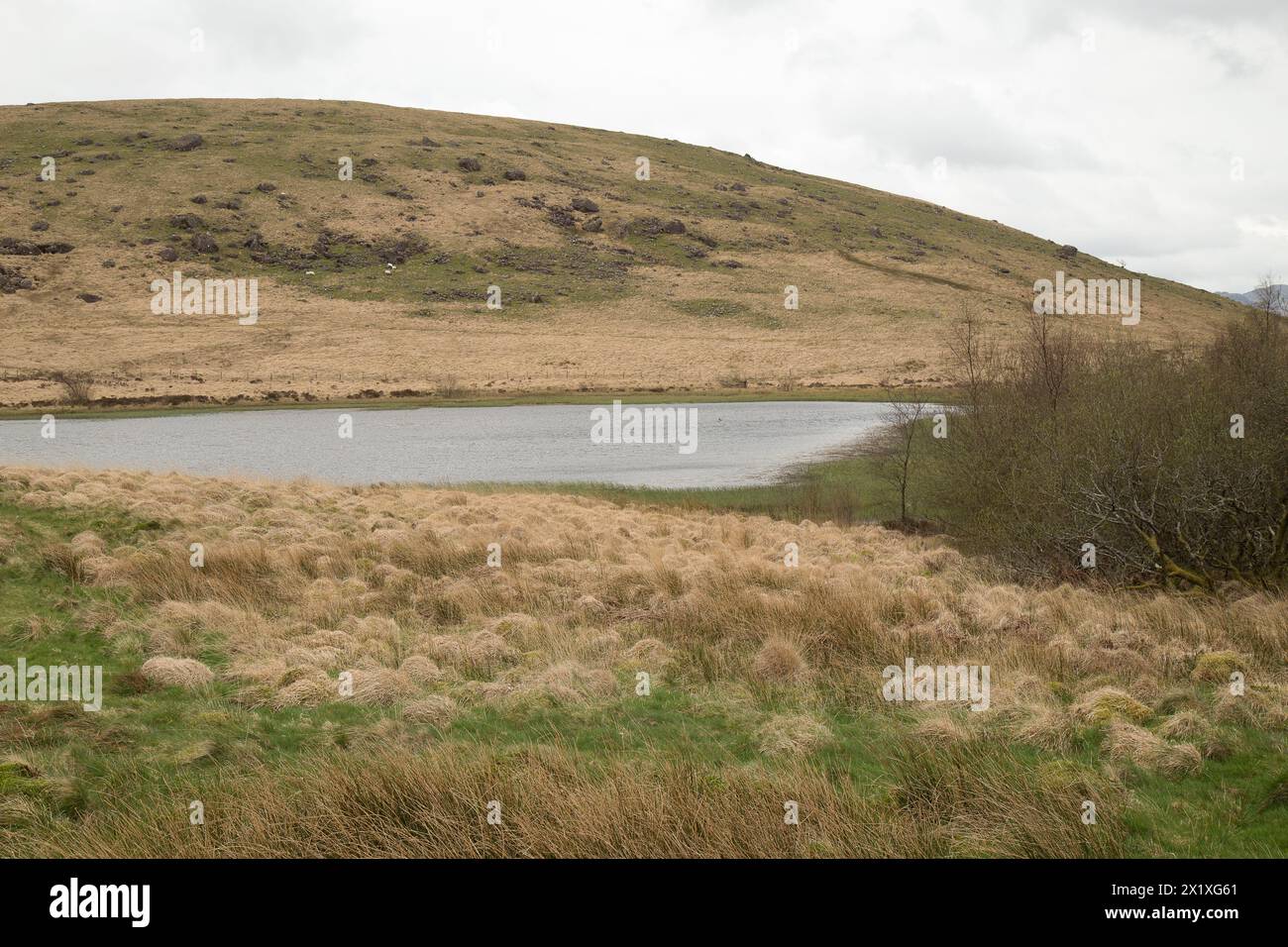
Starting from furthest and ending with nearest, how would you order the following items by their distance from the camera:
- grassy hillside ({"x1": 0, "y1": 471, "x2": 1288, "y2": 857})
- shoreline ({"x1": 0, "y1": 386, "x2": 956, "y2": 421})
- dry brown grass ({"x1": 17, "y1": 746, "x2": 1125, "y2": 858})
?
shoreline ({"x1": 0, "y1": 386, "x2": 956, "y2": 421}) < grassy hillside ({"x1": 0, "y1": 471, "x2": 1288, "y2": 857}) < dry brown grass ({"x1": 17, "y1": 746, "x2": 1125, "y2": 858})

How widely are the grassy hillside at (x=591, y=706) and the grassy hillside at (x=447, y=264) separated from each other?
2418 inches

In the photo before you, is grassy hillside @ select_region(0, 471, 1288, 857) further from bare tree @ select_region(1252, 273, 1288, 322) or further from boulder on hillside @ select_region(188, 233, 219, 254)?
boulder on hillside @ select_region(188, 233, 219, 254)

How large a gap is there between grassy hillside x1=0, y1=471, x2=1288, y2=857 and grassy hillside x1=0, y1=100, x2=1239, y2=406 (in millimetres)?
61419

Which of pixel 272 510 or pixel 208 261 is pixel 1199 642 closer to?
pixel 272 510

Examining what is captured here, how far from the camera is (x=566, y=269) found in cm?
11850

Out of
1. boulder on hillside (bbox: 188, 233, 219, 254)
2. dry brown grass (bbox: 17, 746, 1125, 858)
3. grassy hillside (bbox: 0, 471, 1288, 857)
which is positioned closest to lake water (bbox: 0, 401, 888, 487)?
grassy hillside (bbox: 0, 471, 1288, 857)

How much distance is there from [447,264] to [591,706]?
111705 millimetres

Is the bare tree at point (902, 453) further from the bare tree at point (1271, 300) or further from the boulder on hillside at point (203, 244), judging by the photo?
the boulder on hillside at point (203, 244)

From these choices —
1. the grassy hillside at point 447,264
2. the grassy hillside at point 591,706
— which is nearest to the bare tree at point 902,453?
the grassy hillside at point 591,706

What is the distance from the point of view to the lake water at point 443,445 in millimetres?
41062

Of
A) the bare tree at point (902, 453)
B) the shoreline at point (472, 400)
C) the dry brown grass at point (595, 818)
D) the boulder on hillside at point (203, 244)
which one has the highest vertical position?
the boulder on hillside at point (203, 244)

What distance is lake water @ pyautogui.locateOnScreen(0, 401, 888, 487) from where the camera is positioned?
4106cm

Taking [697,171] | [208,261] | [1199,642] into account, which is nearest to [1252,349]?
[1199,642]
